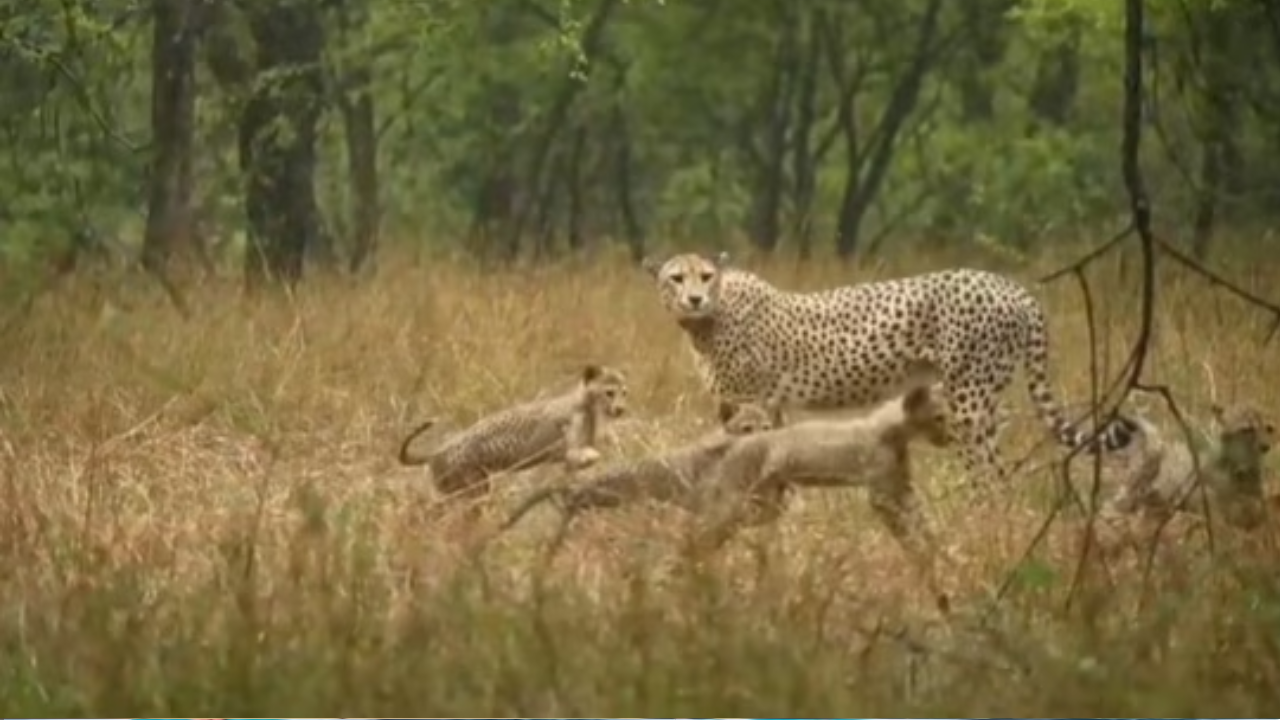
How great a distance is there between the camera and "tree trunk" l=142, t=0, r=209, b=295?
625 inches

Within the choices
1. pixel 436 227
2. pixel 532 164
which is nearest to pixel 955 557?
pixel 532 164

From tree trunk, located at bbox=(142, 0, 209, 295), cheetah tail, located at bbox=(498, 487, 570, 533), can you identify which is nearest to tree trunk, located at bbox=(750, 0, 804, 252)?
tree trunk, located at bbox=(142, 0, 209, 295)

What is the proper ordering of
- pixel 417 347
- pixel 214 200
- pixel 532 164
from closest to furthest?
pixel 417 347
pixel 214 200
pixel 532 164

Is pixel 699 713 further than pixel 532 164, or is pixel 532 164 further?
pixel 532 164

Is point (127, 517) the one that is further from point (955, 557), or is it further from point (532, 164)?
point (532, 164)

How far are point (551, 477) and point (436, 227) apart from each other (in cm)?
2477

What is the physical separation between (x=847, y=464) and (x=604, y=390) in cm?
155

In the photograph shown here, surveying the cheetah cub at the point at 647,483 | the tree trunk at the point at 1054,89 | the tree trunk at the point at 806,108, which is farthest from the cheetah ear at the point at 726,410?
the tree trunk at the point at 1054,89

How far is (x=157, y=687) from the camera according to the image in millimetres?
6242

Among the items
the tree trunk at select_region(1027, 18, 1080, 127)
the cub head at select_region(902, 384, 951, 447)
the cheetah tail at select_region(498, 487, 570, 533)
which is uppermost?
the tree trunk at select_region(1027, 18, 1080, 127)

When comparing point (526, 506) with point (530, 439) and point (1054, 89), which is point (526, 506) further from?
point (1054, 89)

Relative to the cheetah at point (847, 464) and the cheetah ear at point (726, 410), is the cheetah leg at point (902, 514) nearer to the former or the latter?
the cheetah at point (847, 464)

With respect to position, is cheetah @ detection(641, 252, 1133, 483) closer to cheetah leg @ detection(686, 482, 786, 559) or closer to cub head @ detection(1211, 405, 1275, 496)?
cub head @ detection(1211, 405, 1275, 496)

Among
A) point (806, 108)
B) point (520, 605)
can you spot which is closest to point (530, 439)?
point (520, 605)
